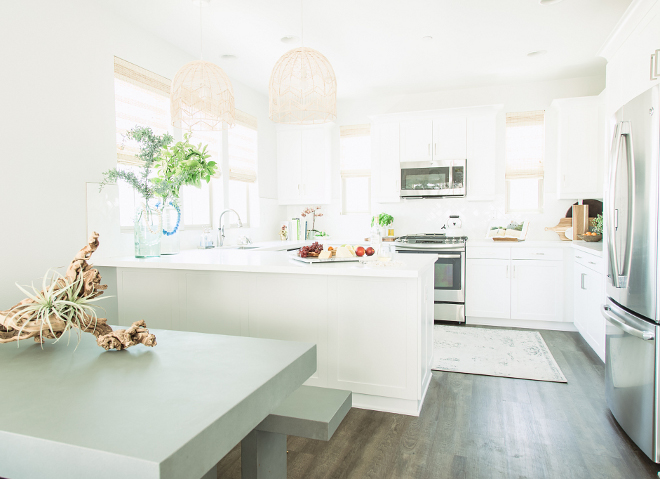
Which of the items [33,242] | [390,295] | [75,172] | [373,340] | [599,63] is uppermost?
[599,63]

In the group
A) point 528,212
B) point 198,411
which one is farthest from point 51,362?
point 528,212

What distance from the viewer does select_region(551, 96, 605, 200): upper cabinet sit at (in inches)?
178

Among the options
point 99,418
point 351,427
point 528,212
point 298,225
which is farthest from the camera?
point 298,225

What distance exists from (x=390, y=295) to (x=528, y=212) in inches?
134

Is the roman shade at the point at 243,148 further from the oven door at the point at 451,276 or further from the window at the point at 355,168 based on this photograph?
the oven door at the point at 451,276

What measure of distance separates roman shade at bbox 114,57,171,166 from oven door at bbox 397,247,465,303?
10.3 ft

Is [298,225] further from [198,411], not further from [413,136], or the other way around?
[198,411]

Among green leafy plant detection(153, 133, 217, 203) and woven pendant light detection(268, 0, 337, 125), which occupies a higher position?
woven pendant light detection(268, 0, 337, 125)

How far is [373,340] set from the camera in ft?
8.21

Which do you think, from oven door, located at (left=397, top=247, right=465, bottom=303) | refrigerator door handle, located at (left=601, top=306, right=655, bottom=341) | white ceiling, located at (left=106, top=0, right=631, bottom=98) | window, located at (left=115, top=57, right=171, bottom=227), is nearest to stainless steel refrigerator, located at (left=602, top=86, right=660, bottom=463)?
refrigerator door handle, located at (left=601, top=306, right=655, bottom=341)

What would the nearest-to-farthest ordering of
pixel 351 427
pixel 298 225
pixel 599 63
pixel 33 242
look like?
pixel 351 427, pixel 33 242, pixel 599 63, pixel 298 225

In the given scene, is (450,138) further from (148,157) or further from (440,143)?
(148,157)

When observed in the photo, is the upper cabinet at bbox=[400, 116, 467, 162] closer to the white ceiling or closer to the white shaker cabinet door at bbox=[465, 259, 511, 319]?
the white ceiling

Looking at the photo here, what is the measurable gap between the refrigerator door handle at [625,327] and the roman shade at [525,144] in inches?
113
